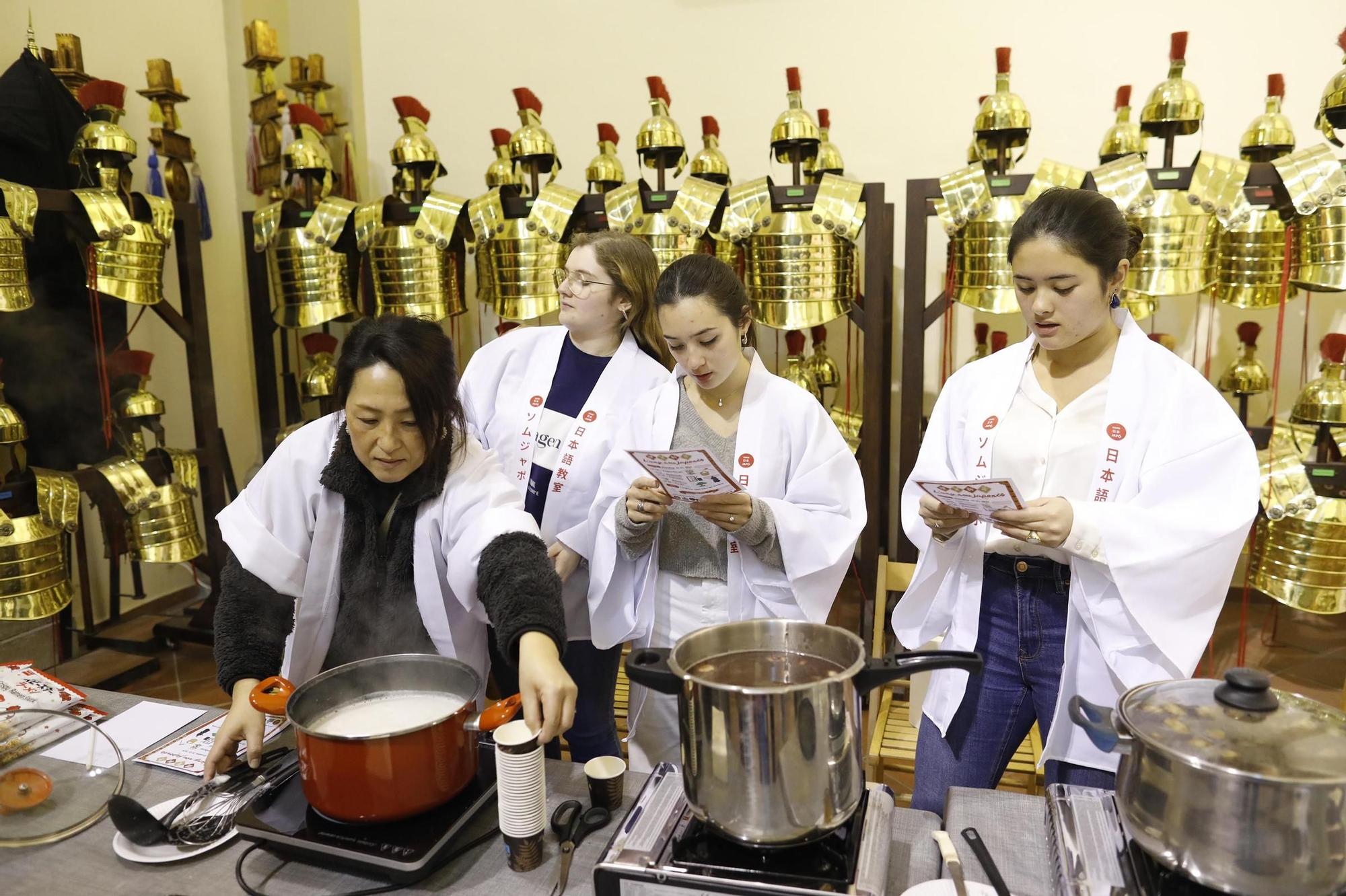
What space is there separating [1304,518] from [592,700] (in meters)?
2.67

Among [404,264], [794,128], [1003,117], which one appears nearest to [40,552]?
[404,264]

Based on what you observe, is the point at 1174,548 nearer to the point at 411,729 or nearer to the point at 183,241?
the point at 411,729

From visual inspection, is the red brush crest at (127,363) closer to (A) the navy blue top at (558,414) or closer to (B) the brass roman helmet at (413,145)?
(B) the brass roman helmet at (413,145)

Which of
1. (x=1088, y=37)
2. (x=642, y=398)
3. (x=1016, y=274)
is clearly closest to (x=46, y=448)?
(x=642, y=398)

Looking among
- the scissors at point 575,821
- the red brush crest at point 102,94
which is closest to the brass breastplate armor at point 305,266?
the red brush crest at point 102,94

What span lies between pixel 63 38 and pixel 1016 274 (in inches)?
155

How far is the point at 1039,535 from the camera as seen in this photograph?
1.54 meters

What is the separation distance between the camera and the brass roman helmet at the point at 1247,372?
378cm

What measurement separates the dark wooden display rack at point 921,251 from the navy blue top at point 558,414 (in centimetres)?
135

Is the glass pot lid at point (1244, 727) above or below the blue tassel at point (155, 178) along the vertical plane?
below

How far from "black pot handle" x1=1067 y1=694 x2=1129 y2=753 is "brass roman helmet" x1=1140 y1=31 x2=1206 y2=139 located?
2.93m

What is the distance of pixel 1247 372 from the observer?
12.5 feet

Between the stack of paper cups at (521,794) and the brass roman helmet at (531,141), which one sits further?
the brass roman helmet at (531,141)

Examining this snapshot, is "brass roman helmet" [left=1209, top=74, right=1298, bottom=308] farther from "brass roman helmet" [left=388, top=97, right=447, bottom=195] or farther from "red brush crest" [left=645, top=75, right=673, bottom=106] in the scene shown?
"brass roman helmet" [left=388, top=97, right=447, bottom=195]
